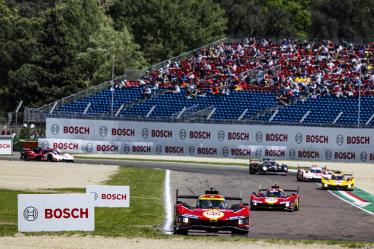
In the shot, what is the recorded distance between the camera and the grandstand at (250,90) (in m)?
88.2

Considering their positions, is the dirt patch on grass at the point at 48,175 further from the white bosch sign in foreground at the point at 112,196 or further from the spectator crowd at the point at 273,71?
the spectator crowd at the point at 273,71

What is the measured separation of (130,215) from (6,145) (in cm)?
4826

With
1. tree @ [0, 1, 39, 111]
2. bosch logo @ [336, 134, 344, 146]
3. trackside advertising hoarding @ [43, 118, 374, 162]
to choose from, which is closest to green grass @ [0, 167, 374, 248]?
trackside advertising hoarding @ [43, 118, 374, 162]

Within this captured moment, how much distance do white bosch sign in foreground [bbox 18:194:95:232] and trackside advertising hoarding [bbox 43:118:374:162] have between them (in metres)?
55.7

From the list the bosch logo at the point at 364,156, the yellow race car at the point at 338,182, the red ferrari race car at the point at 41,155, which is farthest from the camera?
the bosch logo at the point at 364,156

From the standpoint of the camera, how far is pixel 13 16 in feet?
439

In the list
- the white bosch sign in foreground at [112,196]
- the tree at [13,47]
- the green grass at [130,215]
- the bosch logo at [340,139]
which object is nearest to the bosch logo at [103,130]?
the bosch logo at [340,139]

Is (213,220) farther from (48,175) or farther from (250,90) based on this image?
(250,90)

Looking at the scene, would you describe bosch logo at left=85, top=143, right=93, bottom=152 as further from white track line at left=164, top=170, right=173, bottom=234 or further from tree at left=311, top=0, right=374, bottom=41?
tree at left=311, top=0, right=374, bottom=41

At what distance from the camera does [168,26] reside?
129 metres

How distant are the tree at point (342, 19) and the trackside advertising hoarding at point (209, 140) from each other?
59228mm

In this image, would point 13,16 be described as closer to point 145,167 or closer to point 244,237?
point 145,167

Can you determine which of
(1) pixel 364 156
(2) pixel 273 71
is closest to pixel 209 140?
(2) pixel 273 71

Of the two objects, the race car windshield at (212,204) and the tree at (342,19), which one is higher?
the tree at (342,19)
